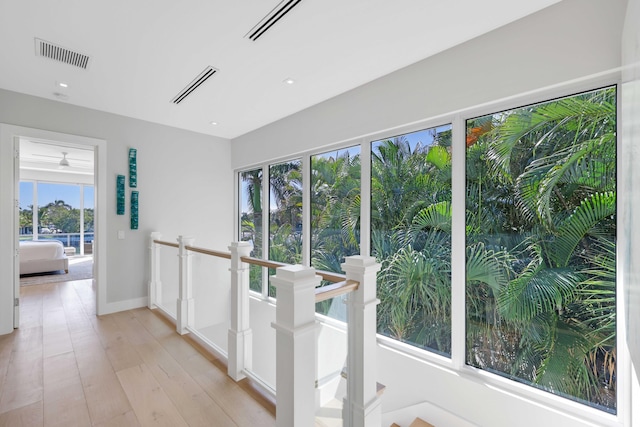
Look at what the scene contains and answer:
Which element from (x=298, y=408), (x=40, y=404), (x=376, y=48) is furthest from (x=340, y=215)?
Answer: (x=40, y=404)

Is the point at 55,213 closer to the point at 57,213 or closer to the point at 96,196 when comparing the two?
the point at 57,213

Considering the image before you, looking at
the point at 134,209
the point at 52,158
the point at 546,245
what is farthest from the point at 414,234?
the point at 52,158

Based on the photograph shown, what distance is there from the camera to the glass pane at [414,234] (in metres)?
2.47

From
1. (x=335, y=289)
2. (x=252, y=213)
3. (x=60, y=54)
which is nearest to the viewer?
(x=335, y=289)

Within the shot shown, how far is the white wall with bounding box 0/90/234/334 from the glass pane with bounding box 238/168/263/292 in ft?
0.86

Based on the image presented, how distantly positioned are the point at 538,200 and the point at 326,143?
82.0 inches

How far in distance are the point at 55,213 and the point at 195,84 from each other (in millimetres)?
8189

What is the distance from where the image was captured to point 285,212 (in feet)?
13.4

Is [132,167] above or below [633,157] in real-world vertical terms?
above

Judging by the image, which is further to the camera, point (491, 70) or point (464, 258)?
point (464, 258)

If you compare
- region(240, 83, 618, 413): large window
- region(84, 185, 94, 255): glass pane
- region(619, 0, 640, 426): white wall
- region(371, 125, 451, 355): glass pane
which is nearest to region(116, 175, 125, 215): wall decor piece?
region(240, 83, 618, 413): large window

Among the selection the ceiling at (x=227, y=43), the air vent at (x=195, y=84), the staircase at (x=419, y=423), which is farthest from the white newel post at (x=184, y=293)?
the staircase at (x=419, y=423)

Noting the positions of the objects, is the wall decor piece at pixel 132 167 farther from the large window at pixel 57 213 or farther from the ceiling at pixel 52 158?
the large window at pixel 57 213

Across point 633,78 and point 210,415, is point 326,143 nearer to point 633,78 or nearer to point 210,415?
point 633,78
